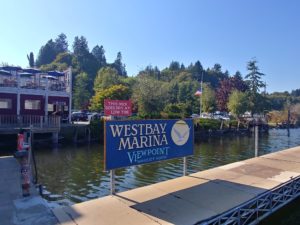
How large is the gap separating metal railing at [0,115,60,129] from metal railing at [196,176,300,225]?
21.0 m

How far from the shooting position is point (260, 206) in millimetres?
8461

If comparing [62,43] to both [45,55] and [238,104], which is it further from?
[238,104]

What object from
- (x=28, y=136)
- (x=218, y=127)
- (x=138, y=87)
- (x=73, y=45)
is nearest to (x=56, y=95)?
(x=138, y=87)

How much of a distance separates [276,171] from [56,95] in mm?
25902

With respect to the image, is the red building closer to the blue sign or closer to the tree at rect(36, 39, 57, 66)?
the blue sign

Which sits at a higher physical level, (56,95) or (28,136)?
(56,95)

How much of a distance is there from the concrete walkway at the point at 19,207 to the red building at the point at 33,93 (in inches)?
809

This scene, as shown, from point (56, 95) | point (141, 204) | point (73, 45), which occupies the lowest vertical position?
point (141, 204)

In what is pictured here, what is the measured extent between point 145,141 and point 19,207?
3.87 m

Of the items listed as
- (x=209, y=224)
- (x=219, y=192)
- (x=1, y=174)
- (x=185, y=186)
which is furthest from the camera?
(x=1, y=174)

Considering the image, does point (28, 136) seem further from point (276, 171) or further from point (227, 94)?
point (227, 94)

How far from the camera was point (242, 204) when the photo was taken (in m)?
7.76

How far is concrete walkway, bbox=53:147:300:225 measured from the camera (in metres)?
6.71

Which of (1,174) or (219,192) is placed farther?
(1,174)
